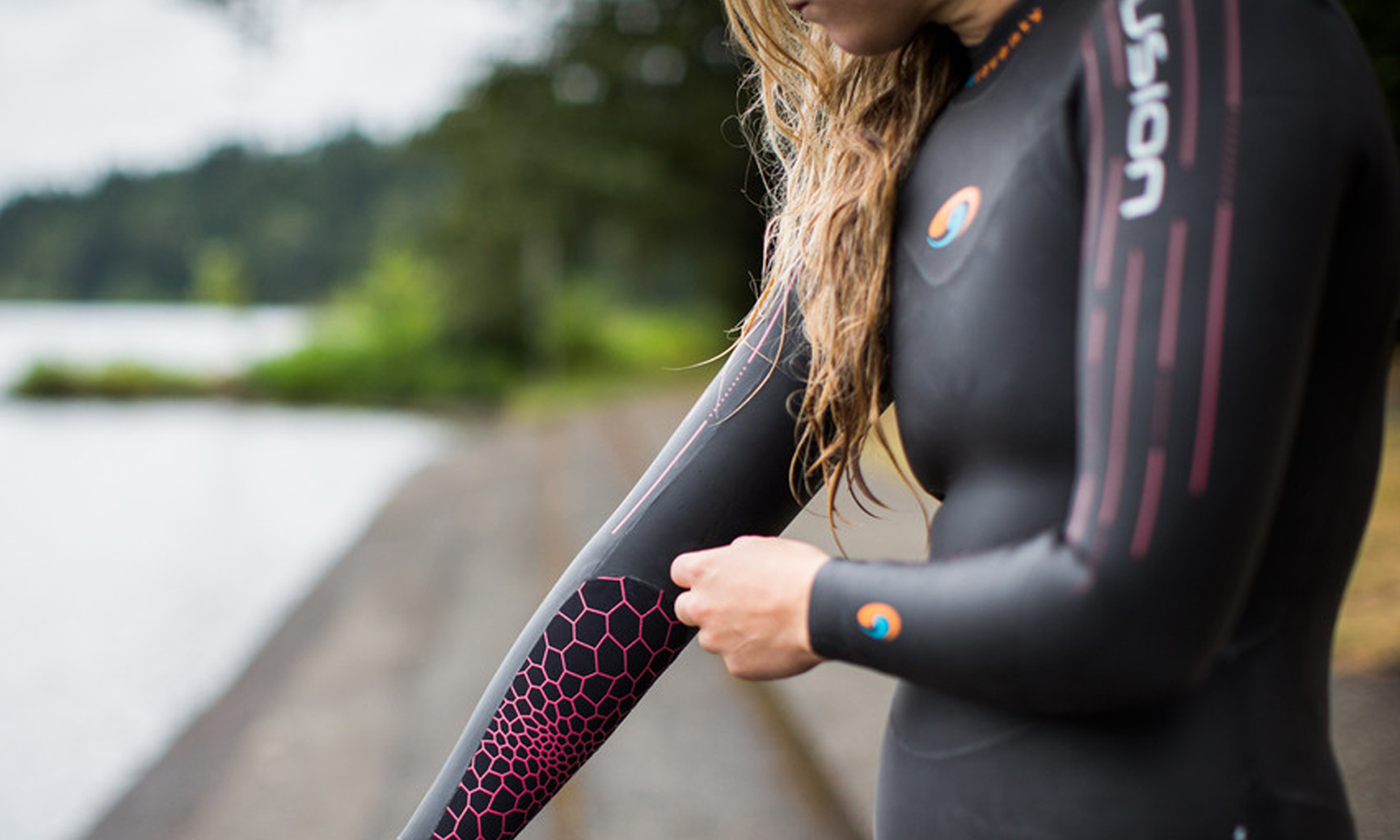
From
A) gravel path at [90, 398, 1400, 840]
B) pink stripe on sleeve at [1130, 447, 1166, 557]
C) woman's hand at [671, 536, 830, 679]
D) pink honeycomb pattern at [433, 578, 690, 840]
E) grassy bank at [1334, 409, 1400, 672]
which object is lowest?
gravel path at [90, 398, 1400, 840]

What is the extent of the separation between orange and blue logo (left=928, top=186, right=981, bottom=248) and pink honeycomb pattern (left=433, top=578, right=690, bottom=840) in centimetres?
37

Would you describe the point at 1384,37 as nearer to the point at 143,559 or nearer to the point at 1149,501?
the point at 1149,501

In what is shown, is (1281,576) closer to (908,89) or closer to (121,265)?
(908,89)

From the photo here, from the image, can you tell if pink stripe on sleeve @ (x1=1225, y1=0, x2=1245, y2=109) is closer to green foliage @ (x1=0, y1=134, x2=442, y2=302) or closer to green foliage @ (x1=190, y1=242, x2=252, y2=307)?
green foliage @ (x1=190, y1=242, x2=252, y2=307)

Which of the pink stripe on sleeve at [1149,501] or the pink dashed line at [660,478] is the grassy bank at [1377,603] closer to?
the pink dashed line at [660,478]

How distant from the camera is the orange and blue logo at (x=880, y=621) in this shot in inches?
26.3

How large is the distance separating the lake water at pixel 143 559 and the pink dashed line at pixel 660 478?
4.95 m

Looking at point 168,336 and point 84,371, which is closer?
point 84,371

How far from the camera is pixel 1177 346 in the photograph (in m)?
0.58

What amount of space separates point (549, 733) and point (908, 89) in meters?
0.61

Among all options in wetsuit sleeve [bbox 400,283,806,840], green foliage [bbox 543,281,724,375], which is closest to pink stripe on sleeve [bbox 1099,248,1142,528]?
wetsuit sleeve [bbox 400,283,806,840]

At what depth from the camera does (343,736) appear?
488 cm

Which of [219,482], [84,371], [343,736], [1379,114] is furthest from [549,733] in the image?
[84,371]

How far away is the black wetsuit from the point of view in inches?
22.8
